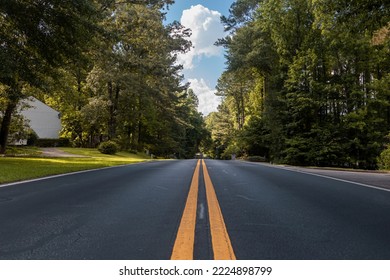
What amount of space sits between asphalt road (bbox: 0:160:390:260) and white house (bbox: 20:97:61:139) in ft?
143

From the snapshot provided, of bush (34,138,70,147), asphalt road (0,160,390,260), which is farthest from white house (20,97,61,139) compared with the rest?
asphalt road (0,160,390,260)

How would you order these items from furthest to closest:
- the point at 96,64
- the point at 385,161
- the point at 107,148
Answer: the point at 107,148
the point at 96,64
the point at 385,161

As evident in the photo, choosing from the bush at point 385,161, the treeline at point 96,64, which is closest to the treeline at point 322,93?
the bush at point 385,161

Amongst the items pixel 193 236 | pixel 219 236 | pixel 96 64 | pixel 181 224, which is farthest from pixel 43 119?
pixel 219 236

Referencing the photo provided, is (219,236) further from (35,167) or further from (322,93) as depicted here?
(322,93)

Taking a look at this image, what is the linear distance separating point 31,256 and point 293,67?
2786cm

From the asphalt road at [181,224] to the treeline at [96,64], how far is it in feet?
29.1

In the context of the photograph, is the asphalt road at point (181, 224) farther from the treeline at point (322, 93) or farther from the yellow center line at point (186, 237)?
the treeline at point (322, 93)

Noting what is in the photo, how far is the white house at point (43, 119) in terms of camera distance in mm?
45219

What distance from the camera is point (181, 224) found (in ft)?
12.4

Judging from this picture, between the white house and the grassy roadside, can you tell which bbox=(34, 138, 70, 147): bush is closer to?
the white house

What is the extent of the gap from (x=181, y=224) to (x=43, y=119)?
157 feet

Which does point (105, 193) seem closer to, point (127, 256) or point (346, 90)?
point (127, 256)

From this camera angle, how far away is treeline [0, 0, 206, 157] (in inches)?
515
